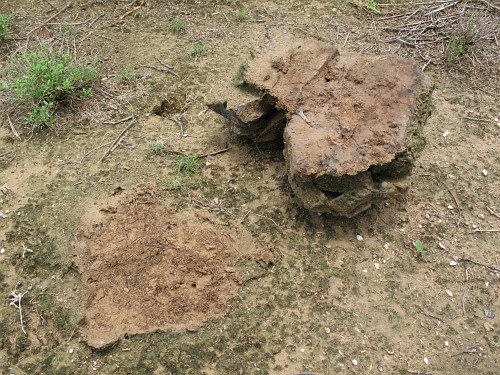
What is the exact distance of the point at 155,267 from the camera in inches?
114

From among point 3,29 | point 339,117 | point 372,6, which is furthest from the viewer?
point 372,6

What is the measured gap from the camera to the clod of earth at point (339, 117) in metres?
2.73

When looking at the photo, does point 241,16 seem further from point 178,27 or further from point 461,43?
point 461,43

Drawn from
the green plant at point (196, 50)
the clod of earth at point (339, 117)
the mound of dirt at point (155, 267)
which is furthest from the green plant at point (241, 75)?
the green plant at point (196, 50)

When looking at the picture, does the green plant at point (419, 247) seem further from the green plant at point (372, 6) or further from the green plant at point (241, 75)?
the green plant at point (372, 6)

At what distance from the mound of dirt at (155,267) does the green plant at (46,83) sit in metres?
1.17

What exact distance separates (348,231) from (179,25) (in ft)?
9.03

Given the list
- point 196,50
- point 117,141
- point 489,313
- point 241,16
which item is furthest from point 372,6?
point 489,313

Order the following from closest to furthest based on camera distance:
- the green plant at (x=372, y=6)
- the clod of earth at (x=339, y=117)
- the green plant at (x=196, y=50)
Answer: the clod of earth at (x=339, y=117), the green plant at (x=196, y=50), the green plant at (x=372, y=6)

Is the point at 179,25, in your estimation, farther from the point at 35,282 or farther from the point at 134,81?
the point at 35,282

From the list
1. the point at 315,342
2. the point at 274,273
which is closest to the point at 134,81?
the point at 274,273

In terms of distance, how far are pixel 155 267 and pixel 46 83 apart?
75.3 inches

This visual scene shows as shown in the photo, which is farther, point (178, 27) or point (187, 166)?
point (178, 27)

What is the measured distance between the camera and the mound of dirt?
2707 mm
